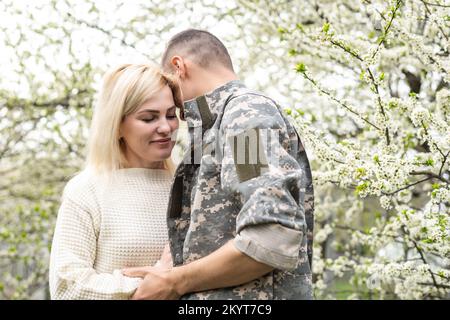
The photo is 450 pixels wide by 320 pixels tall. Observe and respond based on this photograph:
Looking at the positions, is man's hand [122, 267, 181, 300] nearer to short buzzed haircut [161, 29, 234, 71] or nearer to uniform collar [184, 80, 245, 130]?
uniform collar [184, 80, 245, 130]

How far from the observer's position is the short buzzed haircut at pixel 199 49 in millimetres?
2494

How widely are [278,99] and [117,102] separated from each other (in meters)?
4.62

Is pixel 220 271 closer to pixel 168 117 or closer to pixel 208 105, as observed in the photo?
pixel 208 105

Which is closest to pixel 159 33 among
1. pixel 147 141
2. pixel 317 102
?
pixel 317 102

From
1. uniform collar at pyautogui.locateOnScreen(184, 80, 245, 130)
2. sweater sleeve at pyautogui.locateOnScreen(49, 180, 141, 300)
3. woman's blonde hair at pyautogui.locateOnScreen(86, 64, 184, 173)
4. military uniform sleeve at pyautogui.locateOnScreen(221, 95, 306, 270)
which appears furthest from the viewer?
woman's blonde hair at pyautogui.locateOnScreen(86, 64, 184, 173)

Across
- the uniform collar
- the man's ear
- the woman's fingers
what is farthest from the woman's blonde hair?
the woman's fingers

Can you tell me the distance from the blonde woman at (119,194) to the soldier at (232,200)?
0.55 ft

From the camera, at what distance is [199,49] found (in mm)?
2523

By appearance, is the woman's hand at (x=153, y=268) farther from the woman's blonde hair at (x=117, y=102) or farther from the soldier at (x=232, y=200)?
the woman's blonde hair at (x=117, y=102)

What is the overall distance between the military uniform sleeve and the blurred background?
155 centimetres

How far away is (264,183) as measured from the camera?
1946 mm

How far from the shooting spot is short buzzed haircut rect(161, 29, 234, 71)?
249 centimetres
